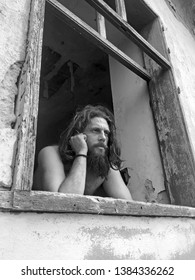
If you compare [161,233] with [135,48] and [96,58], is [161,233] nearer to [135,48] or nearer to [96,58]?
[135,48]

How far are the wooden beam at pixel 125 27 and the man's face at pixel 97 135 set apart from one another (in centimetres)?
78

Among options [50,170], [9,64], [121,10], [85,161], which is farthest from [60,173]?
[121,10]

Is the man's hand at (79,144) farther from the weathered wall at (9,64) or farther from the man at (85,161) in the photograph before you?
the weathered wall at (9,64)

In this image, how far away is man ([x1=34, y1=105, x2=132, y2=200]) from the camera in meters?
1.25

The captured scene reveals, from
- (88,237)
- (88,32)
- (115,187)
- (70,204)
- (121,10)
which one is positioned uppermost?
(121,10)

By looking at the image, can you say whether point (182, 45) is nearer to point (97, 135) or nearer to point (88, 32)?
point (88, 32)

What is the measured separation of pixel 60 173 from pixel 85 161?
0.57 feet

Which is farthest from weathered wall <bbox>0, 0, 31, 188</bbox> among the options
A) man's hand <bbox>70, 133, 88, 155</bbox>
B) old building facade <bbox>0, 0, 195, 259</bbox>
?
man's hand <bbox>70, 133, 88, 155</bbox>

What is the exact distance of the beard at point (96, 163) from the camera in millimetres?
1582

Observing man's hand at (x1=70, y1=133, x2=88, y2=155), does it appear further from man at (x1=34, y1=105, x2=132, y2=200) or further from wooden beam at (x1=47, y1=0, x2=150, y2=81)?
wooden beam at (x1=47, y1=0, x2=150, y2=81)

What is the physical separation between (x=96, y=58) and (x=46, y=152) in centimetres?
219

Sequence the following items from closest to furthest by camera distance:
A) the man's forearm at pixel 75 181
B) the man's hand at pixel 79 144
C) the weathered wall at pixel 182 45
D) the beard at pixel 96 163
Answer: the man's forearm at pixel 75 181 < the man's hand at pixel 79 144 < the beard at pixel 96 163 < the weathered wall at pixel 182 45

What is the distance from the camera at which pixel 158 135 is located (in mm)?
2121

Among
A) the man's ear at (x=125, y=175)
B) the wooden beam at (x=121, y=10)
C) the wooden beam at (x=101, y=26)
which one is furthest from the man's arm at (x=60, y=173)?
the wooden beam at (x=121, y=10)
